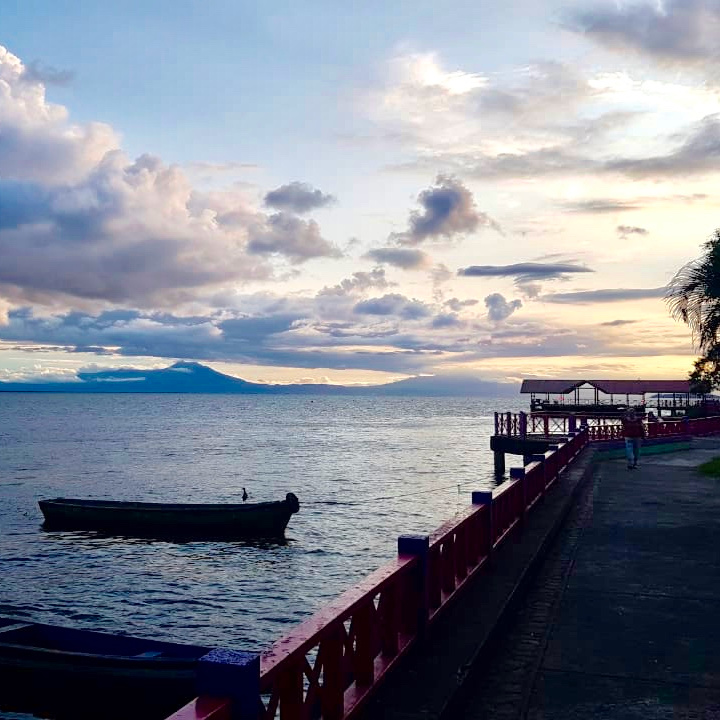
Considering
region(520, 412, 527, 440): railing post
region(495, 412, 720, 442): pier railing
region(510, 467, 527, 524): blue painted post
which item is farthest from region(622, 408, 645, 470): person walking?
region(520, 412, 527, 440): railing post

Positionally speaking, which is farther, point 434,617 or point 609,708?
point 434,617

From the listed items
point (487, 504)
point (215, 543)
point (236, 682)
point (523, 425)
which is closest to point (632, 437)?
point (487, 504)

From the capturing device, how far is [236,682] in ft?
11.8

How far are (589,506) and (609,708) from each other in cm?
1106

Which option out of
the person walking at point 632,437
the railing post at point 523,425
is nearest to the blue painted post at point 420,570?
the person walking at point 632,437

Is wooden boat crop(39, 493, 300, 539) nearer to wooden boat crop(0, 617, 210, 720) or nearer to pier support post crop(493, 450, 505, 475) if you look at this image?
wooden boat crop(0, 617, 210, 720)

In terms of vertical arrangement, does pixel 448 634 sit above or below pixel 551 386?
below

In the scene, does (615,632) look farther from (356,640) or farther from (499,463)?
(499,463)

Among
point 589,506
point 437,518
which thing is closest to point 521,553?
point 589,506

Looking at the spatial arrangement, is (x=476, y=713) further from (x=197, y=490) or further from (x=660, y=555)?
(x=197, y=490)

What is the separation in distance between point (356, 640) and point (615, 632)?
12.0 ft

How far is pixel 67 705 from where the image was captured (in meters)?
12.0

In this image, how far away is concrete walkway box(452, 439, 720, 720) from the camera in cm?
607

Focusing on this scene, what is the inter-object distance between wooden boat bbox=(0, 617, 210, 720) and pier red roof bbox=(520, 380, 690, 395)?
6350 centimetres
